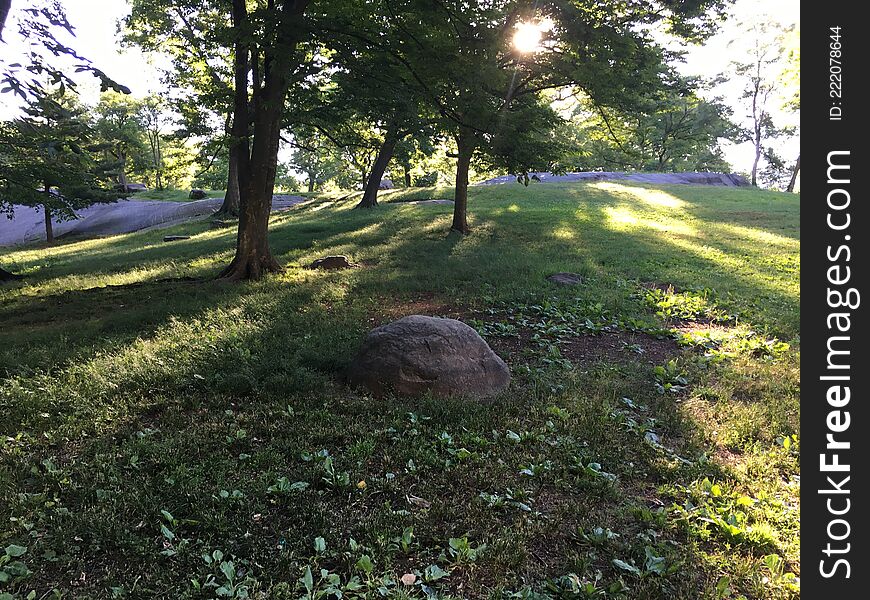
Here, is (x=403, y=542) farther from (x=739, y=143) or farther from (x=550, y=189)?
(x=739, y=143)

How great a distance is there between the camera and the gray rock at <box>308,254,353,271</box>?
450 inches

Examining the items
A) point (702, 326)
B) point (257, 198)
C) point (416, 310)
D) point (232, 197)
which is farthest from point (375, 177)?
point (702, 326)

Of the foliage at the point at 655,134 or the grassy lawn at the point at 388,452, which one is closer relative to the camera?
the grassy lawn at the point at 388,452

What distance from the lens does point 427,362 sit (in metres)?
5.21

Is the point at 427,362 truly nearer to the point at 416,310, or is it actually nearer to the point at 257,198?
the point at 416,310

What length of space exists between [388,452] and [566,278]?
7074 millimetres

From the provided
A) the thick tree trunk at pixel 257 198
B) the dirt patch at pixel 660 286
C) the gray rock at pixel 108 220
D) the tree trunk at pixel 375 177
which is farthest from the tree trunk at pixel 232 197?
the dirt patch at pixel 660 286

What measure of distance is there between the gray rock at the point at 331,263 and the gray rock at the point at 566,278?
4648 millimetres

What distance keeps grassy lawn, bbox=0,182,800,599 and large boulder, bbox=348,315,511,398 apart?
25 centimetres

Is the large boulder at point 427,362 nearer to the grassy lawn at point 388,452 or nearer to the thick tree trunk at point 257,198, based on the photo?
the grassy lawn at point 388,452

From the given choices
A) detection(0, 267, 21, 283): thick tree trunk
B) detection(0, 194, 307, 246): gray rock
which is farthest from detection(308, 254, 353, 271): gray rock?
detection(0, 194, 307, 246): gray rock

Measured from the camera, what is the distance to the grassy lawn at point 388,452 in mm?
2873

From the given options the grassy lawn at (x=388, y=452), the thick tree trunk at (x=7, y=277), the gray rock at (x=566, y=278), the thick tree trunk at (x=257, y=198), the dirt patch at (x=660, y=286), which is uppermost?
the thick tree trunk at (x=257, y=198)

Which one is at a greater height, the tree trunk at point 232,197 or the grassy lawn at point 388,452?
the tree trunk at point 232,197
